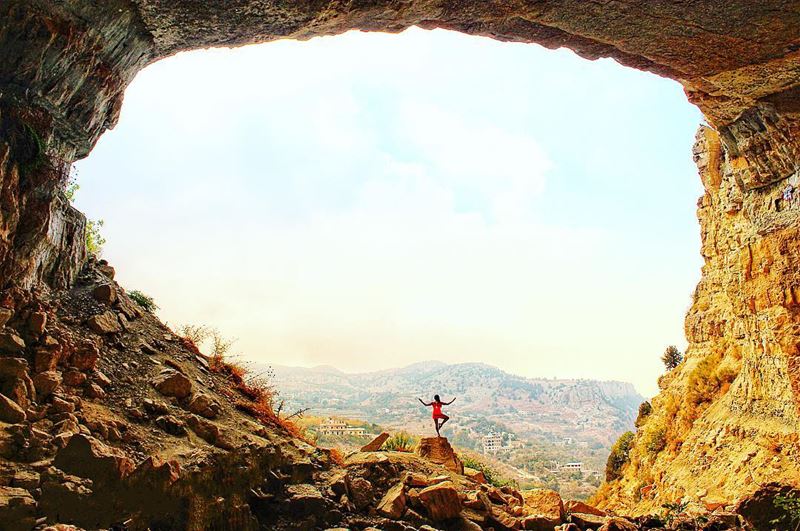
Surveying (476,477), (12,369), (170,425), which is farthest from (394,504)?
(12,369)

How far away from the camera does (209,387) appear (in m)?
8.48

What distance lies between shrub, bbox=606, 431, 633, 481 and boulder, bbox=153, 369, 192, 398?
1951 centimetres

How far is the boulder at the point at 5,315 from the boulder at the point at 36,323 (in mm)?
240

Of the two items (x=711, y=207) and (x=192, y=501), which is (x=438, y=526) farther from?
(x=711, y=207)

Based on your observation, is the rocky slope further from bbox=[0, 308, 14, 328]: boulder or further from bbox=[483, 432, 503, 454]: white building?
bbox=[483, 432, 503, 454]: white building

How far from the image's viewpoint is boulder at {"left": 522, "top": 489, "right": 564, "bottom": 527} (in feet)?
26.5

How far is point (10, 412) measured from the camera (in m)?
5.04

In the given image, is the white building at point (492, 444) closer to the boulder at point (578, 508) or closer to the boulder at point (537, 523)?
the boulder at point (578, 508)

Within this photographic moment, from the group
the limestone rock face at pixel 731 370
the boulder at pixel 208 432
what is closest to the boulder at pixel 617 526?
the limestone rock face at pixel 731 370

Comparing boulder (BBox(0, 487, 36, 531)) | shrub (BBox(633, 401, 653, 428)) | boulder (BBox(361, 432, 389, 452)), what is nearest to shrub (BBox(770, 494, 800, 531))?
boulder (BBox(361, 432, 389, 452))

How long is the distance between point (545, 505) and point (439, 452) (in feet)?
8.00

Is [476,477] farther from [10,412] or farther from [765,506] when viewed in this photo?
[10,412]

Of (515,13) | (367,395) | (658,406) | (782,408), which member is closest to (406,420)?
(367,395)

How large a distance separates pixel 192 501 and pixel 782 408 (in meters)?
13.7
